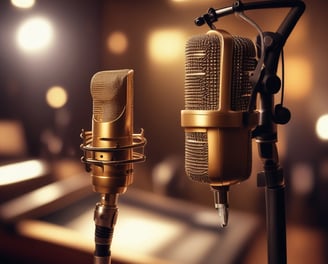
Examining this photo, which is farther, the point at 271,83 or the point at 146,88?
the point at 146,88

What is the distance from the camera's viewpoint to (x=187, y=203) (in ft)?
5.63

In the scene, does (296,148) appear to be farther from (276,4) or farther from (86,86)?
(86,86)

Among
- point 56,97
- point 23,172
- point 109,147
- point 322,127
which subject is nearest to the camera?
point 109,147

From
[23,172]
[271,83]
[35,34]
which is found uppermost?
[35,34]

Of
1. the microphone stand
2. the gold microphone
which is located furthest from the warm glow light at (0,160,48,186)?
the microphone stand

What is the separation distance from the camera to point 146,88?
5.69 ft

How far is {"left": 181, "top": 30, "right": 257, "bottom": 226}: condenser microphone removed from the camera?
0.96 m

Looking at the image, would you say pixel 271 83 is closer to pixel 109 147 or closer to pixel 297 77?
pixel 109 147

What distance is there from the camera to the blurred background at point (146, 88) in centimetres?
150

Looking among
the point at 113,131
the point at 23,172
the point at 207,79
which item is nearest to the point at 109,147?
the point at 113,131

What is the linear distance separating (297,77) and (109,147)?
72 cm

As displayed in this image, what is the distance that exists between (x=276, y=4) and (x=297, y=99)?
1.75 feet

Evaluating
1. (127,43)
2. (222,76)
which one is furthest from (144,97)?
(222,76)

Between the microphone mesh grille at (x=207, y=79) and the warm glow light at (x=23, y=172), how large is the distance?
116cm
